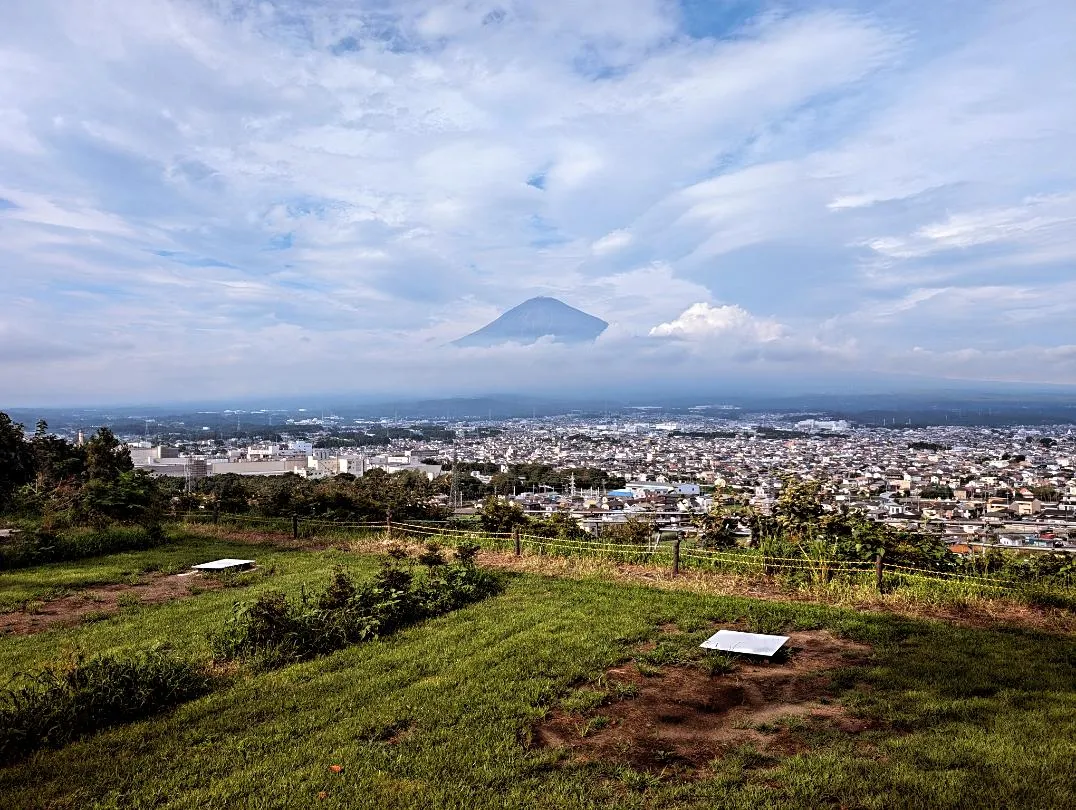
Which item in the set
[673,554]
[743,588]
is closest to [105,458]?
[673,554]

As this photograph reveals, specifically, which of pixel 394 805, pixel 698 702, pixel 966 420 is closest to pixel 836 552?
pixel 698 702

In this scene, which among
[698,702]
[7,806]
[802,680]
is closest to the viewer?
[7,806]

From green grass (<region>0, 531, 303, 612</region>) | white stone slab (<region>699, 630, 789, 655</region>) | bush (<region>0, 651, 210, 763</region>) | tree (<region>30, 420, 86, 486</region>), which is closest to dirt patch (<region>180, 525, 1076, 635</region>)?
green grass (<region>0, 531, 303, 612</region>)

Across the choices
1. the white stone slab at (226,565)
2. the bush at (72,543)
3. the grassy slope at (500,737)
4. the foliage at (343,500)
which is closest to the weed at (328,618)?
the grassy slope at (500,737)

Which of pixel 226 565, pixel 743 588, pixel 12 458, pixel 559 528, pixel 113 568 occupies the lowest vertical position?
pixel 113 568

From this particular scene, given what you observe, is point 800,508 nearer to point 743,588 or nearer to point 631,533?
point 743,588

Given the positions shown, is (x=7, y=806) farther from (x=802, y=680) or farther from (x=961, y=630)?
(x=961, y=630)
